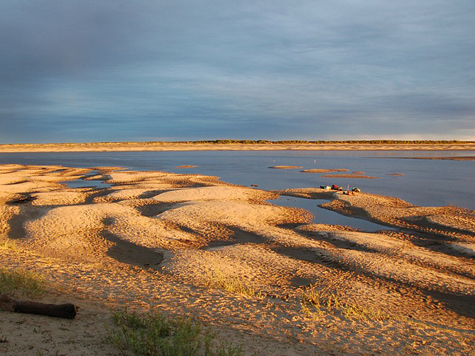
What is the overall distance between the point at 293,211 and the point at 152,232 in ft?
23.6

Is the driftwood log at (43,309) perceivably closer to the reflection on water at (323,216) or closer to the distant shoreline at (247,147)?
the reflection on water at (323,216)

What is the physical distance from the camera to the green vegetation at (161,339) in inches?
181

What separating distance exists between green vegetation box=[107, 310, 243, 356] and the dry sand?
0.27 m

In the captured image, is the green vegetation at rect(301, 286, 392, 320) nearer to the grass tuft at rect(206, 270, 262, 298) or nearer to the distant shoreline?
the grass tuft at rect(206, 270, 262, 298)

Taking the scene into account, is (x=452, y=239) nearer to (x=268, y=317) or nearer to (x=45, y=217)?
(x=268, y=317)

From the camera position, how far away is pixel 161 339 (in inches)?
195

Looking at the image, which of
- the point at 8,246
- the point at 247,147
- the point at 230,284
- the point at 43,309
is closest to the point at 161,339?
the point at 43,309

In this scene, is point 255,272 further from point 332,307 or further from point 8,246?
point 8,246

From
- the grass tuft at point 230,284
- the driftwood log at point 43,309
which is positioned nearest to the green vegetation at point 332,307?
the grass tuft at point 230,284

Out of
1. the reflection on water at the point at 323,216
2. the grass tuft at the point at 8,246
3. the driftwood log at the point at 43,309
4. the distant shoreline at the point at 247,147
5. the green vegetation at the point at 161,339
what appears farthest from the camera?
the distant shoreline at the point at 247,147

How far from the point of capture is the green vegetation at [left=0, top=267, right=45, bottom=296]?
665cm

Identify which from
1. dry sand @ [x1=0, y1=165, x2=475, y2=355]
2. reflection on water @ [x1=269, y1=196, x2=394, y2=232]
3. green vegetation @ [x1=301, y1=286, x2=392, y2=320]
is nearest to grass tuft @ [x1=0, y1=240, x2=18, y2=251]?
dry sand @ [x1=0, y1=165, x2=475, y2=355]

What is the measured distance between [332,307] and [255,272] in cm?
259

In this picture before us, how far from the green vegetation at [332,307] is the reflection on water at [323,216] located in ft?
24.0
